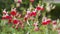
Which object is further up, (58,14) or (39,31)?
(39,31)

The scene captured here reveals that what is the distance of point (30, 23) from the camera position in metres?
2.65

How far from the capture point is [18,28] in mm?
2670

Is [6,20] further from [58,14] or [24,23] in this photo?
[58,14]

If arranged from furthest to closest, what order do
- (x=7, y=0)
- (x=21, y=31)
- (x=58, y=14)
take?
(x=58, y=14) → (x=7, y=0) → (x=21, y=31)

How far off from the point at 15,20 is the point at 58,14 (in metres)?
7.98

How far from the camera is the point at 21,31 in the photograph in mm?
2641

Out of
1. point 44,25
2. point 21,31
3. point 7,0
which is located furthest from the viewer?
point 7,0

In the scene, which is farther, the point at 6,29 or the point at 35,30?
the point at 6,29

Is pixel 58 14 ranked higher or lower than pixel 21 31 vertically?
lower

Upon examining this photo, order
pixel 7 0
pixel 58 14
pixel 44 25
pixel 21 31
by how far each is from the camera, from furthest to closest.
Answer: pixel 58 14
pixel 7 0
pixel 21 31
pixel 44 25

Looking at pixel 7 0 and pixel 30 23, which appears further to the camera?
pixel 7 0

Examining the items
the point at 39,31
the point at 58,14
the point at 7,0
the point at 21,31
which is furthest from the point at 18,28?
the point at 58,14

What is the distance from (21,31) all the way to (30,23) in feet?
0.41

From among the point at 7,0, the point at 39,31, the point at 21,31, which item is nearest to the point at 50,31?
the point at 39,31
